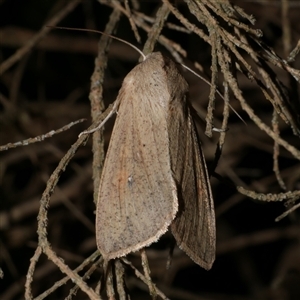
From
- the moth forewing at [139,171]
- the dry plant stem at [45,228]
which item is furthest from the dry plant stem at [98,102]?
the dry plant stem at [45,228]

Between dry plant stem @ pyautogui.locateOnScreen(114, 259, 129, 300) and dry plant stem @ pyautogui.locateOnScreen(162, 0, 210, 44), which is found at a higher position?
dry plant stem @ pyautogui.locateOnScreen(162, 0, 210, 44)

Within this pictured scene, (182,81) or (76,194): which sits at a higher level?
(182,81)

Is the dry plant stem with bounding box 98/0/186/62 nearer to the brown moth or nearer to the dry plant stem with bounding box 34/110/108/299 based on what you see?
the brown moth

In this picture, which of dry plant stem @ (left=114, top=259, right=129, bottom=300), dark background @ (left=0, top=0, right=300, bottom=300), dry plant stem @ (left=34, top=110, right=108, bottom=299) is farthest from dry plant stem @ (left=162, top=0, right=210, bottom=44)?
dark background @ (left=0, top=0, right=300, bottom=300)

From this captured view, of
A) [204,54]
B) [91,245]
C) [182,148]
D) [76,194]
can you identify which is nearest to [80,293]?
[91,245]

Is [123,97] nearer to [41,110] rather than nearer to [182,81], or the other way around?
[182,81]

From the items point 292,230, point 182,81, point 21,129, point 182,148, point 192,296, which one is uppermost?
point 182,81

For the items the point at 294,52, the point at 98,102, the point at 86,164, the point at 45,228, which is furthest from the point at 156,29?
the point at 86,164

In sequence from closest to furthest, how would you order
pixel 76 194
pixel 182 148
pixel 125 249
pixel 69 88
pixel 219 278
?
pixel 125 249 → pixel 182 148 → pixel 76 194 → pixel 69 88 → pixel 219 278
